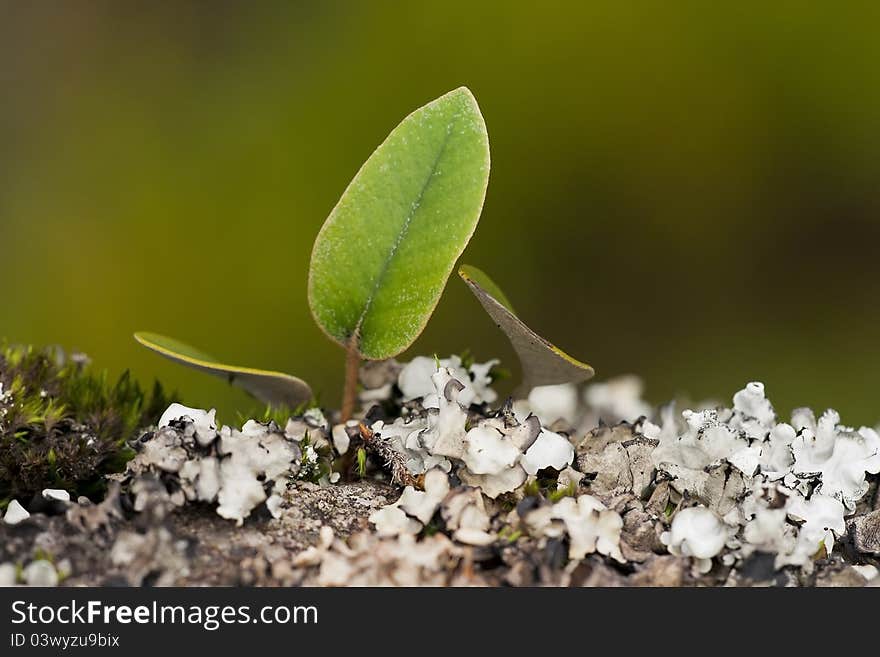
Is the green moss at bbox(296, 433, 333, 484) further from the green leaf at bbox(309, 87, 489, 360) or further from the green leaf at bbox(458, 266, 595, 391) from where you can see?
the green leaf at bbox(458, 266, 595, 391)

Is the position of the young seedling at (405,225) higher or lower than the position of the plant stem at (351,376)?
higher

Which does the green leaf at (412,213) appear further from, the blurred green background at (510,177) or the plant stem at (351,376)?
the blurred green background at (510,177)

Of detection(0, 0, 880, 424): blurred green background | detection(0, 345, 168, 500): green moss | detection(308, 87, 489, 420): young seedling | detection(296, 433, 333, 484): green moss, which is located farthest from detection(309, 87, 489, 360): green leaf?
detection(0, 0, 880, 424): blurred green background

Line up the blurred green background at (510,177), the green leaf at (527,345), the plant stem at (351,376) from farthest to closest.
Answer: the blurred green background at (510,177) → the plant stem at (351,376) → the green leaf at (527,345)

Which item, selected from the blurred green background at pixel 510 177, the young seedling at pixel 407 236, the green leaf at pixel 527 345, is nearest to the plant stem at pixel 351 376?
the young seedling at pixel 407 236

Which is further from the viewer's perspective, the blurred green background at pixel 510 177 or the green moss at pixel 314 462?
the blurred green background at pixel 510 177

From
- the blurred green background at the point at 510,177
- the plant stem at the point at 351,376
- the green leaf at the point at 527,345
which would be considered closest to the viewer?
the green leaf at the point at 527,345

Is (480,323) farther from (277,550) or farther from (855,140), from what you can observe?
(277,550)
